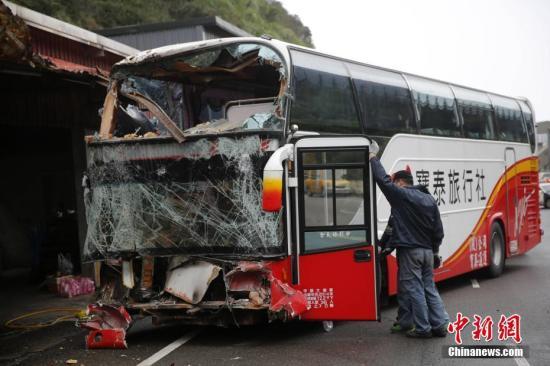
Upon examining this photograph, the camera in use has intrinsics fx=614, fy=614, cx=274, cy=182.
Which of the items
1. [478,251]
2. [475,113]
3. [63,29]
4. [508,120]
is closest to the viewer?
[63,29]

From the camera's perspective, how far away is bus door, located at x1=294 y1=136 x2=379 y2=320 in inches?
277

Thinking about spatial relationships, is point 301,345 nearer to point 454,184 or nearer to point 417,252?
point 417,252

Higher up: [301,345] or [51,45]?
[51,45]

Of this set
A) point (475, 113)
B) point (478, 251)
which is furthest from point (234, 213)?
point (475, 113)

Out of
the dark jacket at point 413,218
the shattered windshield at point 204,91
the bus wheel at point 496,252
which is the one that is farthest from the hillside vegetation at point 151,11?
the dark jacket at point 413,218

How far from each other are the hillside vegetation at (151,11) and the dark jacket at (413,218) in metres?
19.6

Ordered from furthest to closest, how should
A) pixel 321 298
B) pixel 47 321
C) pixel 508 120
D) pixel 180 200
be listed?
pixel 508 120
pixel 47 321
pixel 180 200
pixel 321 298

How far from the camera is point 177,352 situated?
6934 mm

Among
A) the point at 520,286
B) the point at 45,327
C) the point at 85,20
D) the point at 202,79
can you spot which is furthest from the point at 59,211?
the point at 85,20

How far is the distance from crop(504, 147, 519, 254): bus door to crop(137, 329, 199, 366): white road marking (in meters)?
8.18

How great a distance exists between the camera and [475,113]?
12.1 metres

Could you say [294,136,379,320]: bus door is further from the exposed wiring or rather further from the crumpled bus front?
the exposed wiring

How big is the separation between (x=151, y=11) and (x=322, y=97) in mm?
28919

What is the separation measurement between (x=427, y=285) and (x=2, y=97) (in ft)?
26.9
